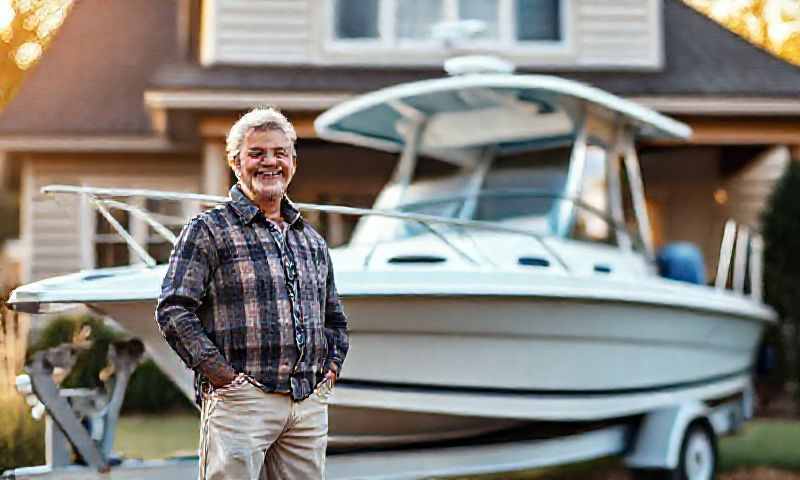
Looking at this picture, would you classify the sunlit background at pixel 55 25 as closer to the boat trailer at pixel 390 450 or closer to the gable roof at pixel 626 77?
the gable roof at pixel 626 77

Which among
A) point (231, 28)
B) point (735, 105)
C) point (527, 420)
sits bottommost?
point (527, 420)

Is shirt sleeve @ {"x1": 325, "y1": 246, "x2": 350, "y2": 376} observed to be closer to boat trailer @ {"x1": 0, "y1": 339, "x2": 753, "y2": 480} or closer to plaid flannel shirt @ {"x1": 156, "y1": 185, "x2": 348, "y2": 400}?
plaid flannel shirt @ {"x1": 156, "y1": 185, "x2": 348, "y2": 400}

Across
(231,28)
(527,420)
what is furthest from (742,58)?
(527,420)

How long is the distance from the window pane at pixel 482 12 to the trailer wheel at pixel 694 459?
6172mm

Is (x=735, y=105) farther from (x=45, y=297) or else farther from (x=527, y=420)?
(x=45, y=297)

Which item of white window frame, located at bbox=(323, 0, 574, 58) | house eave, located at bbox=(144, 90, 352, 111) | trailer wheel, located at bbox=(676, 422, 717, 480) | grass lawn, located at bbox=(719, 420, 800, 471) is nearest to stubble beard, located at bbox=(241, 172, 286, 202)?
trailer wheel, located at bbox=(676, 422, 717, 480)

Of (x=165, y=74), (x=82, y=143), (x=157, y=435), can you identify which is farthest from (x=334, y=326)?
(x=82, y=143)

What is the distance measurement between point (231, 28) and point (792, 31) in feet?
61.7

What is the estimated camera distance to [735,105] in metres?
11.4

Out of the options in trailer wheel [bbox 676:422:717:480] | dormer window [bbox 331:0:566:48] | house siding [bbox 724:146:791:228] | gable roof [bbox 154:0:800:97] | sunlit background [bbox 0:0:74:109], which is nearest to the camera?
trailer wheel [bbox 676:422:717:480]

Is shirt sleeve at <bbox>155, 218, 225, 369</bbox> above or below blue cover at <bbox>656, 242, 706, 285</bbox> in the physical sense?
above

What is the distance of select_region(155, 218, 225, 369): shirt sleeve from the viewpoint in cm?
347

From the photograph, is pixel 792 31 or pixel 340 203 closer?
pixel 340 203

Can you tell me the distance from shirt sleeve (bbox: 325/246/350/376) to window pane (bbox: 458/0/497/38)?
853 cm
